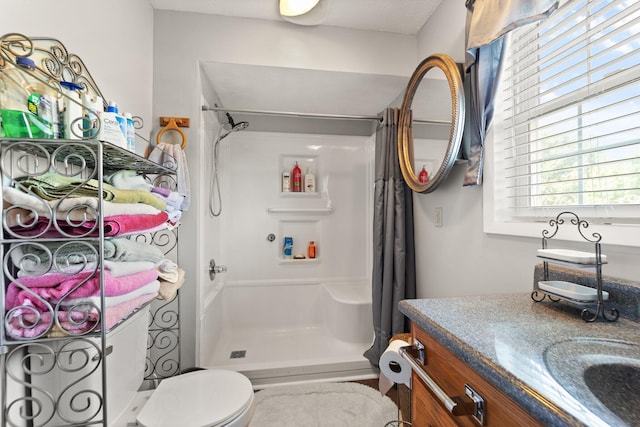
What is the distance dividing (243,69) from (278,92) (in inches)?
15.5

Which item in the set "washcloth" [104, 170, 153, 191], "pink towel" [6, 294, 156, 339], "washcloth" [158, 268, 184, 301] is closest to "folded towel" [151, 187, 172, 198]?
"washcloth" [104, 170, 153, 191]

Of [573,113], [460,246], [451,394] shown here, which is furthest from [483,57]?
[451,394]

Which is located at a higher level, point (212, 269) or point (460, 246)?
point (460, 246)

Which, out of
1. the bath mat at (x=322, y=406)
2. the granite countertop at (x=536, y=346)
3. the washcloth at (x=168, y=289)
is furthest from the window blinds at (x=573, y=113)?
the washcloth at (x=168, y=289)

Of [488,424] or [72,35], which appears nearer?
[488,424]

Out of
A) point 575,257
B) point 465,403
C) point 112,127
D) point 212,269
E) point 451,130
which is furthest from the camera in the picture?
point 212,269

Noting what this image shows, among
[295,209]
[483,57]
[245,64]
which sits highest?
[245,64]

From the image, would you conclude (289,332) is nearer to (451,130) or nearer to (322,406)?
(322,406)

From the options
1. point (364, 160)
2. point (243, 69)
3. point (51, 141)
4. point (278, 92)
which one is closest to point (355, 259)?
point (364, 160)

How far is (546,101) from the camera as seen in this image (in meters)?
1.00

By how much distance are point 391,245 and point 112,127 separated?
1.56 metres

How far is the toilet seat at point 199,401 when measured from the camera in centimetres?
97

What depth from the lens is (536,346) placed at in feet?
1.79

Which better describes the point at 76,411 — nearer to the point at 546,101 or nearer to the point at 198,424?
the point at 198,424
